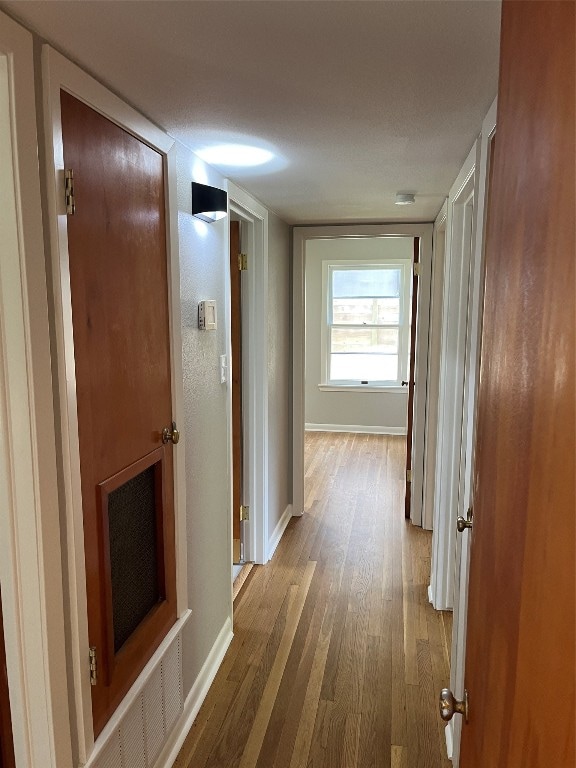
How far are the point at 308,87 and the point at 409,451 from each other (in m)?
3.00

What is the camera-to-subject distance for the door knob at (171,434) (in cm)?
179

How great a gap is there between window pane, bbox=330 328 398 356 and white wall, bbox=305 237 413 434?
244mm

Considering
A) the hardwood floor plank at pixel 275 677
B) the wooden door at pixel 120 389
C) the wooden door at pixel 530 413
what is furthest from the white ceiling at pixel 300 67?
the hardwood floor plank at pixel 275 677

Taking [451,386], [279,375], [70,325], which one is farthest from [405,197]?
[70,325]

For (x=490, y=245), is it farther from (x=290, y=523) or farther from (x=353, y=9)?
(x=290, y=523)

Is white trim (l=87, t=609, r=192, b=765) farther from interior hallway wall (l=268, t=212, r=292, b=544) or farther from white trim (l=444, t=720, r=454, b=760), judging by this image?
interior hallway wall (l=268, t=212, r=292, b=544)

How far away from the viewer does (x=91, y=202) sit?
4.35ft

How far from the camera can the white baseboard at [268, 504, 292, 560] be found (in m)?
3.52

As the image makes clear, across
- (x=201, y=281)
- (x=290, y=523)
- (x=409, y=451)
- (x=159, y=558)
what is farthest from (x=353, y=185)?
(x=290, y=523)

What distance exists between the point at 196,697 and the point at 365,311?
203 inches

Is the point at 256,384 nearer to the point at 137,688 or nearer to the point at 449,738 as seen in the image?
the point at 137,688

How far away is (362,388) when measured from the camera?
6.73 meters

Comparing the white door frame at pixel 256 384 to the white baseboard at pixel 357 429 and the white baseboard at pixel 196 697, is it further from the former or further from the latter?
the white baseboard at pixel 357 429

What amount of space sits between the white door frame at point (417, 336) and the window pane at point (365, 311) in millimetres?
2821
